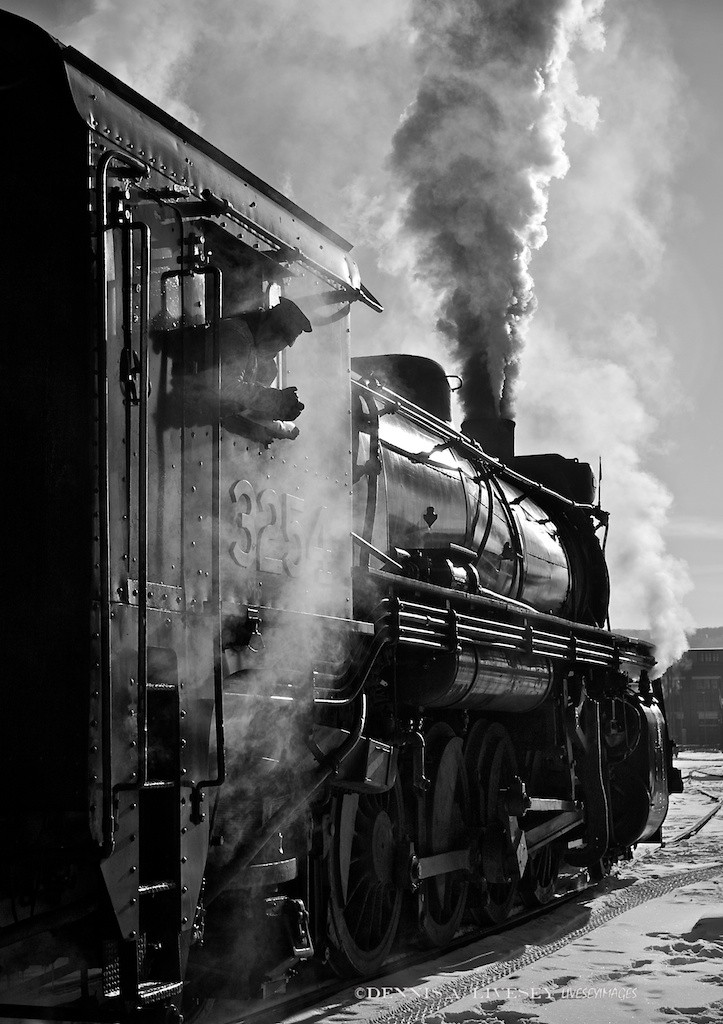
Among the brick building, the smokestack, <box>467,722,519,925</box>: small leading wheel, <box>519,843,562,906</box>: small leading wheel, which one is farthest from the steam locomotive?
the brick building

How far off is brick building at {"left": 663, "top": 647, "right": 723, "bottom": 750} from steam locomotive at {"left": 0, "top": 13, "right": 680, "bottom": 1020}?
158 ft

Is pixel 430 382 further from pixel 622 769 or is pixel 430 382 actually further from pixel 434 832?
pixel 622 769

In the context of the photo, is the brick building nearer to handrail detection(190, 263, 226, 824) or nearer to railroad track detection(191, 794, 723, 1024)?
railroad track detection(191, 794, 723, 1024)

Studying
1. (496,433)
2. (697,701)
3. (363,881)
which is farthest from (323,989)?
(697,701)

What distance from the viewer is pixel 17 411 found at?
3719mm

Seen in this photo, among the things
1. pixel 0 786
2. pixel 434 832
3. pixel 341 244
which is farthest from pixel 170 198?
pixel 434 832

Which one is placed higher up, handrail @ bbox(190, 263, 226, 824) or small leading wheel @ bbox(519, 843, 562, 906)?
handrail @ bbox(190, 263, 226, 824)

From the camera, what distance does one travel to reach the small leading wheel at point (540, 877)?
862cm

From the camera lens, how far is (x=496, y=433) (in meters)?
11.5

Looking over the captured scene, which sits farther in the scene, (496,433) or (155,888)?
(496,433)

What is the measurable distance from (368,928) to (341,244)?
141 inches

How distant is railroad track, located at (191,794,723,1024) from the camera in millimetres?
5055

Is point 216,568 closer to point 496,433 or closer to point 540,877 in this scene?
point 540,877

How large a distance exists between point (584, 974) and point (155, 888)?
3189 mm
